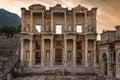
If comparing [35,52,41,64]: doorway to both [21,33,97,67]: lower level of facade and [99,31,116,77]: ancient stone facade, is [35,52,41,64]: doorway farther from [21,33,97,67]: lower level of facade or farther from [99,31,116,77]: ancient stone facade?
[99,31,116,77]: ancient stone facade

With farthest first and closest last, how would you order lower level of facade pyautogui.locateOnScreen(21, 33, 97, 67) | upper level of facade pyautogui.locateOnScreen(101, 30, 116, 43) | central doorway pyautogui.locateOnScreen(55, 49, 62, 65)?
central doorway pyautogui.locateOnScreen(55, 49, 62, 65) < lower level of facade pyautogui.locateOnScreen(21, 33, 97, 67) < upper level of facade pyautogui.locateOnScreen(101, 30, 116, 43)

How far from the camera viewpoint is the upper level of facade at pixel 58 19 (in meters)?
45.8

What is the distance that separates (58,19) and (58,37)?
10.7 feet

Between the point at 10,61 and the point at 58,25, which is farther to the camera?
the point at 58,25

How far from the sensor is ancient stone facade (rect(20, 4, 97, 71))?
44.9 m

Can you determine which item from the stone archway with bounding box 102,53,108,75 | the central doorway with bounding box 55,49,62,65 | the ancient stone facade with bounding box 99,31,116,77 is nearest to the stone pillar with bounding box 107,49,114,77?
the ancient stone facade with bounding box 99,31,116,77

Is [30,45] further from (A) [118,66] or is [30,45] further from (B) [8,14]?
(B) [8,14]

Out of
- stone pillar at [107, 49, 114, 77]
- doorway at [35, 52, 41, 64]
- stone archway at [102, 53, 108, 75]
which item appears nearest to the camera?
stone pillar at [107, 49, 114, 77]

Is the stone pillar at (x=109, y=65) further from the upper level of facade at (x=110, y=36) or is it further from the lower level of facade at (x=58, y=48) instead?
the lower level of facade at (x=58, y=48)

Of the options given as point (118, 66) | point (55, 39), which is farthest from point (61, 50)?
point (118, 66)

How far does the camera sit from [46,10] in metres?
46.5

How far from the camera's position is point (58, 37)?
46.1m

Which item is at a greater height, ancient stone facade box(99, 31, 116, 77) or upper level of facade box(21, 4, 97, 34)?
upper level of facade box(21, 4, 97, 34)

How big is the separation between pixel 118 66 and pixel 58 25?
17.6 meters
